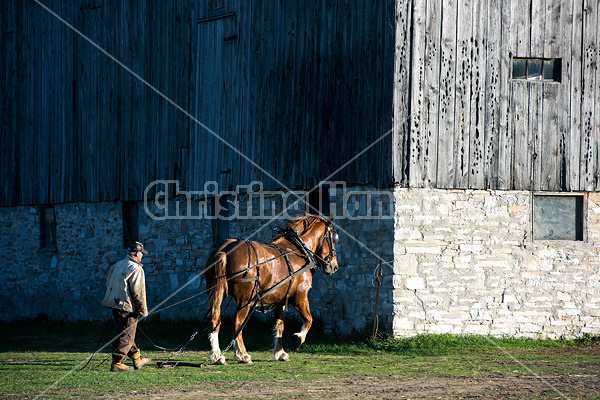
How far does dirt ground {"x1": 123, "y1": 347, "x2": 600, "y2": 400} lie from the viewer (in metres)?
9.10

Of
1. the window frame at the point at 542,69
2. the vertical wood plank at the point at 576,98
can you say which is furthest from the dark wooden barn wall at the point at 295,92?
the vertical wood plank at the point at 576,98

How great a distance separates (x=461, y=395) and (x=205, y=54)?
39.5ft

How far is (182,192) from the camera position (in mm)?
19484

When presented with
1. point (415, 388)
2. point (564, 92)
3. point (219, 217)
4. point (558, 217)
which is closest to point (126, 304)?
point (415, 388)

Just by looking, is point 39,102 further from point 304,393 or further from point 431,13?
point 304,393

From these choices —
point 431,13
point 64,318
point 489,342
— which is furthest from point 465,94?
point 64,318

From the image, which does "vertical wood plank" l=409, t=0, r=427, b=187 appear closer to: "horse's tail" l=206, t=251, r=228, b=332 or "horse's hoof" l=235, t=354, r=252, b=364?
"horse's tail" l=206, t=251, r=228, b=332

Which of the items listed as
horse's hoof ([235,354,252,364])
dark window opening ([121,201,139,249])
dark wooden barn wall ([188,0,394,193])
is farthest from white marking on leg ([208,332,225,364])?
dark window opening ([121,201,139,249])

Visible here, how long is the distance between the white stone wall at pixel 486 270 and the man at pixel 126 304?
4995mm

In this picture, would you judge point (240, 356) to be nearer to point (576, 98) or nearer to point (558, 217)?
point (558, 217)

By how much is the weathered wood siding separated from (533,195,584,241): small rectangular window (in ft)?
0.99

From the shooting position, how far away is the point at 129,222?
21.1m

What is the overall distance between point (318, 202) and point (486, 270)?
3.82 m

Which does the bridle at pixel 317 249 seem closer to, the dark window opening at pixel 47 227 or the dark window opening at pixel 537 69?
the dark window opening at pixel 537 69
